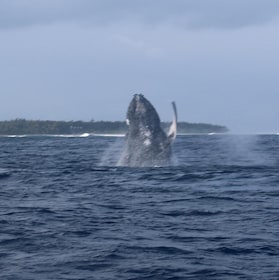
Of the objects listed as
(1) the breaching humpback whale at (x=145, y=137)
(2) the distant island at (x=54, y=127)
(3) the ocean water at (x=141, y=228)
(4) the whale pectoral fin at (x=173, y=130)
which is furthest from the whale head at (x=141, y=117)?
(2) the distant island at (x=54, y=127)

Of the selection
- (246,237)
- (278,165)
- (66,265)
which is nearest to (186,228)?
(246,237)

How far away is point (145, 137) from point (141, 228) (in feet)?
42.7

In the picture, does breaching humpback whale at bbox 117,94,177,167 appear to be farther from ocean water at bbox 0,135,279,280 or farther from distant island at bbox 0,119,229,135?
distant island at bbox 0,119,229,135

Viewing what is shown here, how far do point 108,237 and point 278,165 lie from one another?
1722 cm

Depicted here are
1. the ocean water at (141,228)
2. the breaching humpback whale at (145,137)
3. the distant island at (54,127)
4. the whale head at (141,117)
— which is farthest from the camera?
the distant island at (54,127)

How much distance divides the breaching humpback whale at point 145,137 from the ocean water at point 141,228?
359 cm

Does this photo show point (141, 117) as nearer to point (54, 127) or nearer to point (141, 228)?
point (141, 228)

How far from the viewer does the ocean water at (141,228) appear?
1308 centimetres

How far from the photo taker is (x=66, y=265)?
13.2 m

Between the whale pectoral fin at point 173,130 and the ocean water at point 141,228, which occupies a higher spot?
the whale pectoral fin at point 173,130

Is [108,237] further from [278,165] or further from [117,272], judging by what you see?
[278,165]

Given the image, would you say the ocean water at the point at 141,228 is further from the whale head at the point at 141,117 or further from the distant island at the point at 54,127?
the distant island at the point at 54,127

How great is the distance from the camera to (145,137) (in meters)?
28.9

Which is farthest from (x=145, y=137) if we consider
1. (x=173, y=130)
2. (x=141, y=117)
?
(x=173, y=130)
